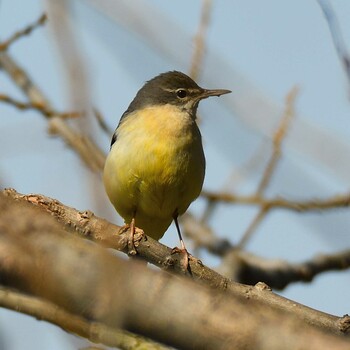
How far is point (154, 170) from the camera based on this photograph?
22.4ft

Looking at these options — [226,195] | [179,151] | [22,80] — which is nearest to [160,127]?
[179,151]

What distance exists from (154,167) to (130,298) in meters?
5.18

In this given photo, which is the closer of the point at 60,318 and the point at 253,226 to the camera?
the point at 60,318

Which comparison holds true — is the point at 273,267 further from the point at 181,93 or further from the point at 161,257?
the point at 161,257

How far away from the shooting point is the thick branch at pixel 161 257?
14.0ft

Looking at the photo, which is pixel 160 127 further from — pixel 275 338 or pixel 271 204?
pixel 275 338

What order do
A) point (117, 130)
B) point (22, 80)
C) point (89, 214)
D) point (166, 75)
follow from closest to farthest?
point (89, 214)
point (117, 130)
point (166, 75)
point (22, 80)

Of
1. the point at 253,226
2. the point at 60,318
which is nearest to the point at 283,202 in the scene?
the point at 253,226

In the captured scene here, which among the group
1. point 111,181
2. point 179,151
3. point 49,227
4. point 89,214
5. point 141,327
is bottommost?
point 141,327

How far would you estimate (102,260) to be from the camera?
5.60 ft

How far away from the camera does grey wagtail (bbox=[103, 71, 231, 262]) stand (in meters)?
6.88

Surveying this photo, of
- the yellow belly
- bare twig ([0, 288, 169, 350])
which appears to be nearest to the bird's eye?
the yellow belly

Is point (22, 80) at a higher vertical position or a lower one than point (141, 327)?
higher

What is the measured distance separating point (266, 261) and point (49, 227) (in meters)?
5.99
